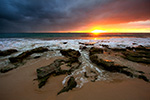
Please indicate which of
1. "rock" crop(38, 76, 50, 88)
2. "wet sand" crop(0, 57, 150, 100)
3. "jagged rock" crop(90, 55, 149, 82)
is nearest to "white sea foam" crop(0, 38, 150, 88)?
"wet sand" crop(0, 57, 150, 100)

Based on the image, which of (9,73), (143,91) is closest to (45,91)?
(9,73)

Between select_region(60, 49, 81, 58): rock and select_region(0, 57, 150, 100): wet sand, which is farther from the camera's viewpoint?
select_region(60, 49, 81, 58): rock

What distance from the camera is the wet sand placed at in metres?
2.42

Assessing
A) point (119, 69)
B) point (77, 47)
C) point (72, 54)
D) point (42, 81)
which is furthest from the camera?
point (77, 47)

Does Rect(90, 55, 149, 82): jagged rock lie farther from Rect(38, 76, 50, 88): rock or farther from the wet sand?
Rect(38, 76, 50, 88): rock

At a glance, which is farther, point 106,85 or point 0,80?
point 0,80

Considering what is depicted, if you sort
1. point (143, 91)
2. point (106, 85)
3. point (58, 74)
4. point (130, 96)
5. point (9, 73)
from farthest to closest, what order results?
1. point (9, 73)
2. point (58, 74)
3. point (106, 85)
4. point (143, 91)
5. point (130, 96)

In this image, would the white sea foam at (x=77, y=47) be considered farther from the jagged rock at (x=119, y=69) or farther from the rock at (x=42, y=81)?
the rock at (x=42, y=81)

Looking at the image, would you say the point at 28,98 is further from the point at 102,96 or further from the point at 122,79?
the point at 122,79

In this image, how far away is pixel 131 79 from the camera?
3.29 m

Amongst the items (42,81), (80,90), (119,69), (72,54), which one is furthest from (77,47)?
(80,90)

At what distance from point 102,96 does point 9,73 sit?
18.3 feet

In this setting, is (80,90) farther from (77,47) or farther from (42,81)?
(77,47)

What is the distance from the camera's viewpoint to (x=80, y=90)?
2.69 meters
